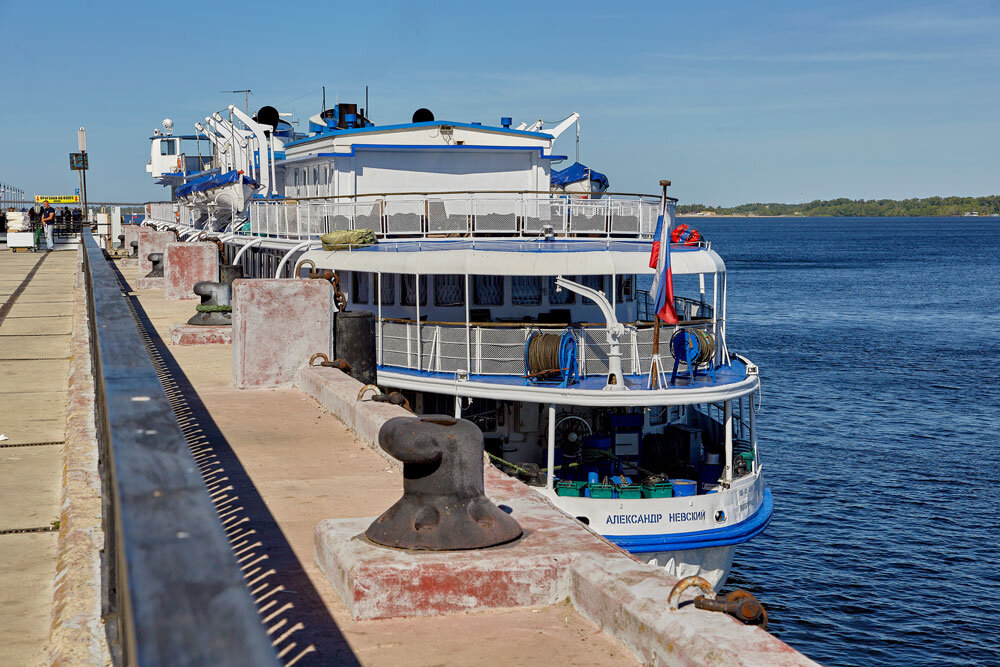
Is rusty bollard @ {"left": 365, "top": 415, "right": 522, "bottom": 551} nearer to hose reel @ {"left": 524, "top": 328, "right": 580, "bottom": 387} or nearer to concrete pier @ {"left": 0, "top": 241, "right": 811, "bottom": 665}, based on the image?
concrete pier @ {"left": 0, "top": 241, "right": 811, "bottom": 665}

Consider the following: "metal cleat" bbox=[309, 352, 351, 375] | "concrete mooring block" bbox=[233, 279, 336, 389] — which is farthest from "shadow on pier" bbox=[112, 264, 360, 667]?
"metal cleat" bbox=[309, 352, 351, 375]

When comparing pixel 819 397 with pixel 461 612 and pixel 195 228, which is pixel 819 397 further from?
pixel 461 612

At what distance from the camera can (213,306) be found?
58.3ft

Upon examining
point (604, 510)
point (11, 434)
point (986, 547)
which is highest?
point (11, 434)

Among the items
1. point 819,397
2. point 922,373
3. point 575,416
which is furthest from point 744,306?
point 575,416

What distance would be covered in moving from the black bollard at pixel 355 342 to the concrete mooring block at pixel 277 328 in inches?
4.0

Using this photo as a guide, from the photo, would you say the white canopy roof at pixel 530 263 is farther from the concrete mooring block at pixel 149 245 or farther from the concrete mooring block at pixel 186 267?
the concrete mooring block at pixel 149 245

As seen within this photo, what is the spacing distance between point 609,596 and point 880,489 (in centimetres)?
2651

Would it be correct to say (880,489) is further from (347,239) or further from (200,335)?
(200,335)

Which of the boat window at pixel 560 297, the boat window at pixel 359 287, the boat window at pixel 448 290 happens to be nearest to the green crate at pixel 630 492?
the boat window at pixel 560 297

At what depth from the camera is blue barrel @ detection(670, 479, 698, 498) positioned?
59.7 feet

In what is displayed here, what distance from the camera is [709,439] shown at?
22.9 meters

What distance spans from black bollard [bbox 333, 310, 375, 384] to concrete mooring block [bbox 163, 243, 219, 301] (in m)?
13.3

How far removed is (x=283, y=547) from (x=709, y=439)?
17396 millimetres
